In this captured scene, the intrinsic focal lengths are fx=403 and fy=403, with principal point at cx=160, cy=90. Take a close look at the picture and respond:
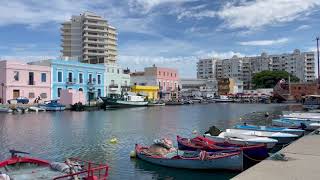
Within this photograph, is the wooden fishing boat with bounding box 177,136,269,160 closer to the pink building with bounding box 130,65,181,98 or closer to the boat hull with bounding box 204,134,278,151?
the boat hull with bounding box 204,134,278,151

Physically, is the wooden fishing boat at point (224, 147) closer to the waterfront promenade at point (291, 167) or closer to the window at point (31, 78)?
the waterfront promenade at point (291, 167)

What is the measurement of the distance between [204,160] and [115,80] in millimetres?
81658

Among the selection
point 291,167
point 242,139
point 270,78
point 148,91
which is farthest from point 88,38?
point 291,167

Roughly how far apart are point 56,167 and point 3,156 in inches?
367

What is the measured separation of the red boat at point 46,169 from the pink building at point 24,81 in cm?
5883

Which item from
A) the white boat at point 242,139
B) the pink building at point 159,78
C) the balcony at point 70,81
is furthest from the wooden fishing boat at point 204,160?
the pink building at point 159,78

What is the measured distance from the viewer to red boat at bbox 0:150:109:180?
13141 mm

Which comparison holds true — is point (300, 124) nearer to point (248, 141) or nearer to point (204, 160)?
point (248, 141)

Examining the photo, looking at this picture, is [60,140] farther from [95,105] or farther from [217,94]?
[217,94]

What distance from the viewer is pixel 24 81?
2891 inches

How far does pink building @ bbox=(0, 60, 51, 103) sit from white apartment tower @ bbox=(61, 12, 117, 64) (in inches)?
2491

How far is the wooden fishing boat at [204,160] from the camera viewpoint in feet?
57.1

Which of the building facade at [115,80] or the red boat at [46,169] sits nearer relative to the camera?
the red boat at [46,169]

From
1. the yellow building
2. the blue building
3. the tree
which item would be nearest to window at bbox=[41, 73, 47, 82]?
the blue building
